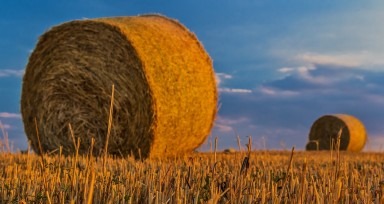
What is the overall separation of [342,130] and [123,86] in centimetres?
1133

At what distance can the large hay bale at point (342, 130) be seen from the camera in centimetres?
1747

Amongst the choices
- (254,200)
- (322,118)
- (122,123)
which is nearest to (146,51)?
(122,123)

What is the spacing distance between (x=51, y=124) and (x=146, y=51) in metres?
2.25

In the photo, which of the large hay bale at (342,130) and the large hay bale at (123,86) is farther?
the large hay bale at (342,130)

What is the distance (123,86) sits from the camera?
7.94m

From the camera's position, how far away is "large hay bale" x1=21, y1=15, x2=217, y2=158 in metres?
7.75

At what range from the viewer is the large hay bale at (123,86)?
25.4 feet

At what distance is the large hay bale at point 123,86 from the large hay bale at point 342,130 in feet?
30.8

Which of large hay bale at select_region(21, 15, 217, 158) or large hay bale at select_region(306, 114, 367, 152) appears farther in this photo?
large hay bale at select_region(306, 114, 367, 152)

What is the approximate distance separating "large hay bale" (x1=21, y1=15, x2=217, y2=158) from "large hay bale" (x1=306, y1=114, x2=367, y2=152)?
9.38 meters

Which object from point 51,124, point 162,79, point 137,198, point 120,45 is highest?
point 120,45

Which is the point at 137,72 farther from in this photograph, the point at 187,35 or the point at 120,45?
the point at 187,35

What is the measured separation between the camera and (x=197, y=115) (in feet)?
28.0

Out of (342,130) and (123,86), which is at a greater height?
(342,130)
